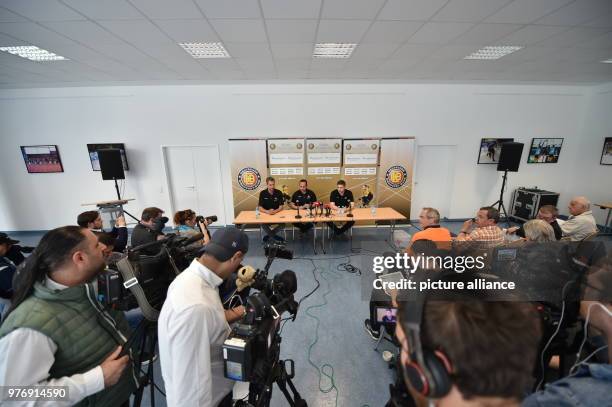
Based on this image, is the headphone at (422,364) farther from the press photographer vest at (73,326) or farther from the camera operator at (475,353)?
the press photographer vest at (73,326)

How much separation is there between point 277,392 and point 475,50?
5140 mm

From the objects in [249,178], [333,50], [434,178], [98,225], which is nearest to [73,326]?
[98,225]

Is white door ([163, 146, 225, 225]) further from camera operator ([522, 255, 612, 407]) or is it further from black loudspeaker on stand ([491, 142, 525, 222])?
black loudspeaker on stand ([491, 142, 525, 222])

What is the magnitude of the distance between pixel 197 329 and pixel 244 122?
5006mm

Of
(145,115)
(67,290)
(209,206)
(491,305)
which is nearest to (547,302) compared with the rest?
(491,305)

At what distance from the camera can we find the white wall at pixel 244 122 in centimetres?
505

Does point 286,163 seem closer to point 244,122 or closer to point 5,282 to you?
point 244,122

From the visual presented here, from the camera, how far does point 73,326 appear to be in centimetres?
103

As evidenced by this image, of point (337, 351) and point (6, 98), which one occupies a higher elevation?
point (6, 98)

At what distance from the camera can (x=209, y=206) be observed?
5.75 meters

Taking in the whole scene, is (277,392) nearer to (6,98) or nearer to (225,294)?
(225,294)

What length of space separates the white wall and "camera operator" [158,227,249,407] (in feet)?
15.1

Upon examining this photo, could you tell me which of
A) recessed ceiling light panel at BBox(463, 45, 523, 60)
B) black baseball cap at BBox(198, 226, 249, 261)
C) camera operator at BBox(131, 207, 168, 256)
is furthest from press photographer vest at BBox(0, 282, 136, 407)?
recessed ceiling light panel at BBox(463, 45, 523, 60)

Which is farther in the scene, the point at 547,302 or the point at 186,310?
the point at 547,302
